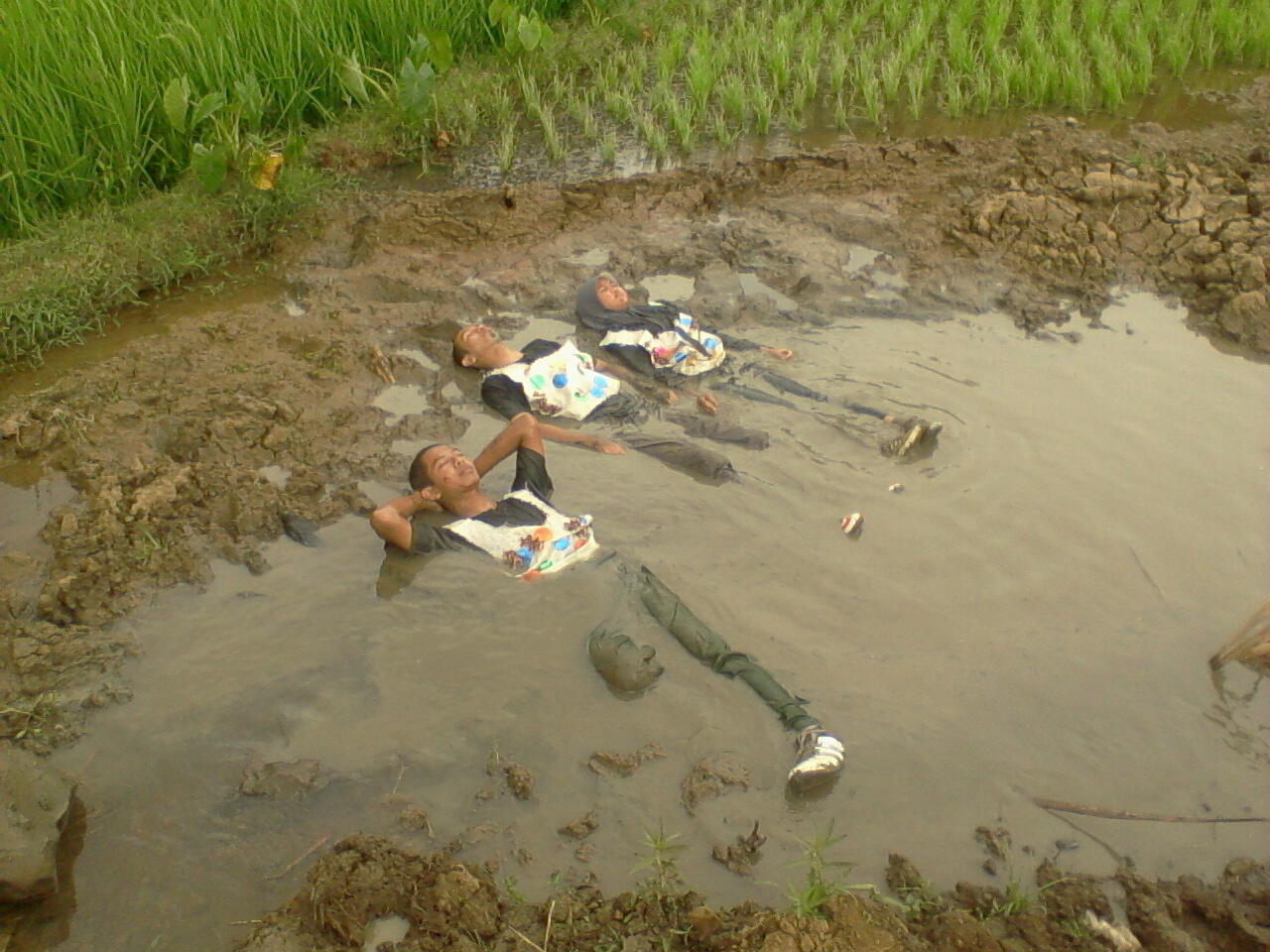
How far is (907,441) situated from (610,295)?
1.81m

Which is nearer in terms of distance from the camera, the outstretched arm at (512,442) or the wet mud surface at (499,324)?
the wet mud surface at (499,324)

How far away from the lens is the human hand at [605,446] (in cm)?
470

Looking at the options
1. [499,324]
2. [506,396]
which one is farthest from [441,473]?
[499,324]

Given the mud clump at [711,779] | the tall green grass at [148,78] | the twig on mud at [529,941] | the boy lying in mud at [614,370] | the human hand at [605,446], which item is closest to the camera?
the twig on mud at [529,941]

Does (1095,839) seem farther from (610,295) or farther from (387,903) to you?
(610,295)

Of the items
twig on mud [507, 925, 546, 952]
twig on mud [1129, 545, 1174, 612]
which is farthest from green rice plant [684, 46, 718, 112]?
twig on mud [507, 925, 546, 952]

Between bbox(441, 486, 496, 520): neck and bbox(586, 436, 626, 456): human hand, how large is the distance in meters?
0.65

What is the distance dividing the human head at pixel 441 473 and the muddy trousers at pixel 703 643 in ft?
2.27

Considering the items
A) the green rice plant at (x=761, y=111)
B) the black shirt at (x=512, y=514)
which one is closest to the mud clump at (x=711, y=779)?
the black shirt at (x=512, y=514)

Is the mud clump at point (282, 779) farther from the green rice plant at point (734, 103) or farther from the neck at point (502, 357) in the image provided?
the green rice plant at point (734, 103)

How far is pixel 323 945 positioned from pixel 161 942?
46 cm

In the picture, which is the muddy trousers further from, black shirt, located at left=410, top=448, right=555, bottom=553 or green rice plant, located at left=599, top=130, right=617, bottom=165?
green rice plant, located at left=599, top=130, right=617, bottom=165

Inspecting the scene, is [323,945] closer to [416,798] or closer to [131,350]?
[416,798]

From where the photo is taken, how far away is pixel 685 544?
4.19 metres
